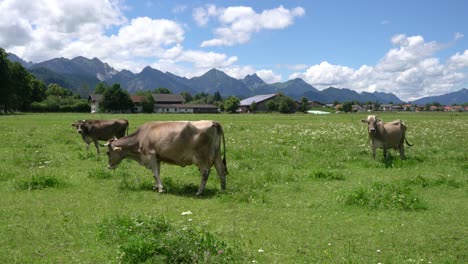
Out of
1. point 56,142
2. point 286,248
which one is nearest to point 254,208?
point 286,248

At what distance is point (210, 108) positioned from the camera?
19062cm

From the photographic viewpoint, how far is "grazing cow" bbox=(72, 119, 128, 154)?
25797mm

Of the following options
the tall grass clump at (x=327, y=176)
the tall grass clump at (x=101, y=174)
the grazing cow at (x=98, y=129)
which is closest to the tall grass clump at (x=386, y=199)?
the tall grass clump at (x=327, y=176)

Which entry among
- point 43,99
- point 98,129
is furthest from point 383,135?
point 43,99

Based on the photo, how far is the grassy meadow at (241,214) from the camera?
8047mm

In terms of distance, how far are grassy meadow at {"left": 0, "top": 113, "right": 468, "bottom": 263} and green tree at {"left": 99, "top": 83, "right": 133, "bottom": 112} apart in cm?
11492

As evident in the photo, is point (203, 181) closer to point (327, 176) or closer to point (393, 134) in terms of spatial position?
point (327, 176)

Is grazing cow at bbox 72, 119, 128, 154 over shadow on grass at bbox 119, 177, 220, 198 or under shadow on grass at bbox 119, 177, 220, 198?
over

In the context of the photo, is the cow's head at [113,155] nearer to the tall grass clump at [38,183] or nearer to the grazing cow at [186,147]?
the grazing cow at [186,147]

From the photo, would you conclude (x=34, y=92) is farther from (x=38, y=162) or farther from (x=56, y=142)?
(x=38, y=162)

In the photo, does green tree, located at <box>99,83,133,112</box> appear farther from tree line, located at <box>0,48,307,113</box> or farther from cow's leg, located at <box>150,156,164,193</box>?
cow's leg, located at <box>150,156,164,193</box>

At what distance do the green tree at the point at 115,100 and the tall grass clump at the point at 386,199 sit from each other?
126 meters

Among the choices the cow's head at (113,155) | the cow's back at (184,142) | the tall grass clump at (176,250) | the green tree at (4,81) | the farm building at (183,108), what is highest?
the green tree at (4,81)

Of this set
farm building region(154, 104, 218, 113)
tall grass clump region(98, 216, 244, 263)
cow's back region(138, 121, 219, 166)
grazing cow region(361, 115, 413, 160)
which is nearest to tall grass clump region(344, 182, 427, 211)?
cow's back region(138, 121, 219, 166)
